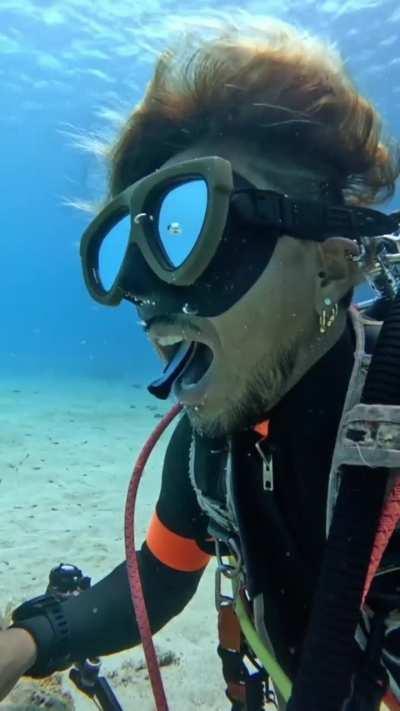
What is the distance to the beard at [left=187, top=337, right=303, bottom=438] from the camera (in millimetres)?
1897

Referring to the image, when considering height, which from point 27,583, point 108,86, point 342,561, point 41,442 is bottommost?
point 41,442

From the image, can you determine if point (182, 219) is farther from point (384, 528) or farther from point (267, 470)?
point (384, 528)

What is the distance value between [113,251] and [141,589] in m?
1.26

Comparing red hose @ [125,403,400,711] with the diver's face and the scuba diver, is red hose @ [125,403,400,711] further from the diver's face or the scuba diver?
the diver's face

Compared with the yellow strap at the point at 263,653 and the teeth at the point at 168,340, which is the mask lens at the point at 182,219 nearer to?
the teeth at the point at 168,340

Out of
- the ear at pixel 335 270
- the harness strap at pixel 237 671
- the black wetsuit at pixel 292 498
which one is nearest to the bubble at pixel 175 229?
the ear at pixel 335 270

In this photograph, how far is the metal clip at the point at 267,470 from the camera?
1.91 m

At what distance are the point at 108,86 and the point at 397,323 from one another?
34419 mm

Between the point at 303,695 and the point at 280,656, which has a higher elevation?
the point at 303,695

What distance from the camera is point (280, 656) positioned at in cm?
193

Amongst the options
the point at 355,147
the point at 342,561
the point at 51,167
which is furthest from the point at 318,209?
the point at 51,167

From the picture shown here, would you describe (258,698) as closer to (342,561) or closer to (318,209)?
(342,561)

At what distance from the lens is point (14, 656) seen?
88.9 inches

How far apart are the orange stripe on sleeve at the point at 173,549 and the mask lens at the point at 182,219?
124 cm
